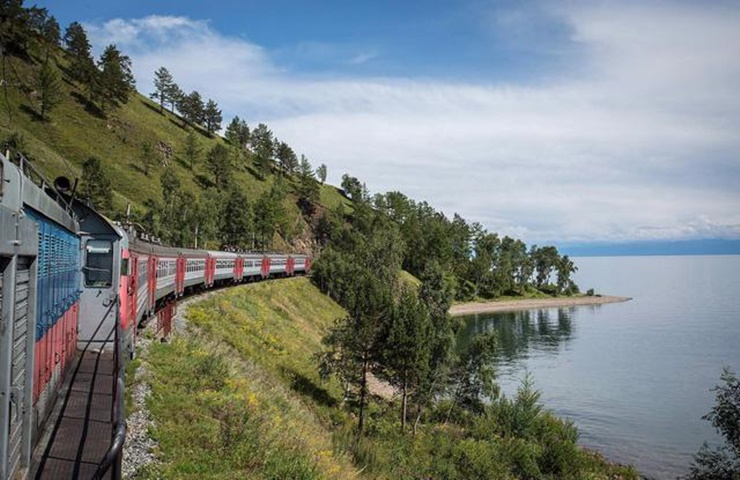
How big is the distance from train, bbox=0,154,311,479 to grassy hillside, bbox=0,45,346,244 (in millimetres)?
58764

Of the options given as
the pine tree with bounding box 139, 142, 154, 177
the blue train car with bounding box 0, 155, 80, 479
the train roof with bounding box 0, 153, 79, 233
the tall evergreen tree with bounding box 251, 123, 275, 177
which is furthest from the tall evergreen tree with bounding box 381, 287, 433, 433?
the tall evergreen tree with bounding box 251, 123, 275, 177

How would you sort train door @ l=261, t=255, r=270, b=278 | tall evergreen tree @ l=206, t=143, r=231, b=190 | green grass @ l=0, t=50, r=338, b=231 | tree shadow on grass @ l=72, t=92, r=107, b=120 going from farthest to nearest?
tall evergreen tree @ l=206, t=143, r=231, b=190, tree shadow on grass @ l=72, t=92, r=107, b=120, green grass @ l=0, t=50, r=338, b=231, train door @ l=261, t=255, r=270, b=278

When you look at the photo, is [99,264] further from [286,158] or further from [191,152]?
[286,158]

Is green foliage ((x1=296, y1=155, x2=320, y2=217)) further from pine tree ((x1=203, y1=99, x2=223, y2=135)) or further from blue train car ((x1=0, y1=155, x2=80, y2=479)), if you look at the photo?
blue train car ((x1=0, y1=155, x2=80, y2=479))

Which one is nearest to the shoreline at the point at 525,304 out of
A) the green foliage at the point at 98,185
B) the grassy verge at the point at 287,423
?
the grassy verge at the point at 287,423

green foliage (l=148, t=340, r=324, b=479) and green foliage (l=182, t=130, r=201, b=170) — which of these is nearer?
green foliage (l=148, t=340, r=324, b=479)

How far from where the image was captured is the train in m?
5.58

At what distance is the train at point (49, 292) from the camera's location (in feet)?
18.3

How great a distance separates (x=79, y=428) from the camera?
9.66 m

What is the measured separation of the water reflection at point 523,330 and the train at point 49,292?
134 feet

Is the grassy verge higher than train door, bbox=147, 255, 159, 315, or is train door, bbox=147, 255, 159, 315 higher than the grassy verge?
train door, bbox=147, 255, 159, 315

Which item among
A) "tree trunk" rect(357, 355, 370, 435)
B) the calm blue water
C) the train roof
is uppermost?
the train roof

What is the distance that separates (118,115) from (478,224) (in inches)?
3911

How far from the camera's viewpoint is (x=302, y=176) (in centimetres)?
14912
